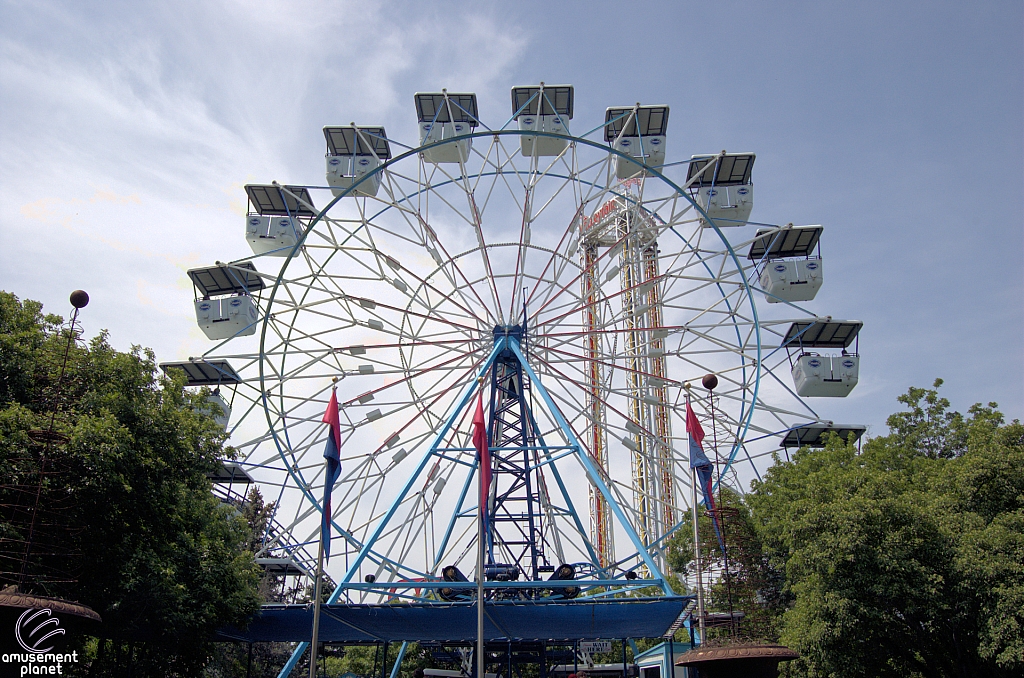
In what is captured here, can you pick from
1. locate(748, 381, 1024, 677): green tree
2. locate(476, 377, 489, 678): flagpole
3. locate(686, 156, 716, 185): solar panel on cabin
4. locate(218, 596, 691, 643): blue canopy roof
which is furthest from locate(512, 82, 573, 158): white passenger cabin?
locate(218, 596, 691, 643): blue canopy roof

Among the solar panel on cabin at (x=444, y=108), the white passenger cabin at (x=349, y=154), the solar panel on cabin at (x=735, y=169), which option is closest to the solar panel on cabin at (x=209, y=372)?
the white passenger cabin at (x=349, y=154)

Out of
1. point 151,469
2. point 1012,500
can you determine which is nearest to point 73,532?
point 151,469

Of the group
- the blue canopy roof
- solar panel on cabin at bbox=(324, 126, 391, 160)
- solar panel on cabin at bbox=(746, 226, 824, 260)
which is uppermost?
solar panel on cabin at bbox=(324, 126, 391, 160)

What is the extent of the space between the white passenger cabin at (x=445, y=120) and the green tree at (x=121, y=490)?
10.4 metres

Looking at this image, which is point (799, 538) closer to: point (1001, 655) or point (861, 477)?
point (861, 477)

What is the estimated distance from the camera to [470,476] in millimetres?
24406

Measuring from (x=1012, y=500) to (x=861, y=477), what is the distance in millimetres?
3498

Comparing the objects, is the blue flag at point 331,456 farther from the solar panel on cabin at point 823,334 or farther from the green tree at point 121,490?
the solar panel on cabin at point 823,334

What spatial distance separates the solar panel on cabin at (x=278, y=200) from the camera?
26859 mm

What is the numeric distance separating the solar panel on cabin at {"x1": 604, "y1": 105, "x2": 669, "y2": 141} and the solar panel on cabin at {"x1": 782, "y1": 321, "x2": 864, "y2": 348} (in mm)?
8809

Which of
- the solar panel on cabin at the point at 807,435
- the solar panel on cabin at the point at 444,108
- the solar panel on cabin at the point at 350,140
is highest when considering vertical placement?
the solar panel on cabin at the point at 444,108

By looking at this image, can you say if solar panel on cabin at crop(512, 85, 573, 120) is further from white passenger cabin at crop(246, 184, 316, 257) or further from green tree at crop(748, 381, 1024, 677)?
green tree at crop(748, 381, 1024, 677)

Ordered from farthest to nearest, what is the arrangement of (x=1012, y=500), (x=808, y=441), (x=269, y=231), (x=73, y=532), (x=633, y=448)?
1. (x=808, y=441)
2. (x=269, y=231)
3. (x=633, y=448)
4. (x=1012, y=500)
5. (x=73, y=532)

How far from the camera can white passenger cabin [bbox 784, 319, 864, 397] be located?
29.0 metres
